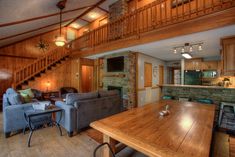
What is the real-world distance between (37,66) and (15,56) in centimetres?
166

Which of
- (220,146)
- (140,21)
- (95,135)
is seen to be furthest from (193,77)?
(95,135)

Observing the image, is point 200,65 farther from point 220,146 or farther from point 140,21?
point 220,146

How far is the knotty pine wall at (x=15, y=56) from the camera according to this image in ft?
21.8

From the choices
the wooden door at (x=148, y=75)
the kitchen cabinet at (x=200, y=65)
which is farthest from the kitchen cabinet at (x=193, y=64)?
the wooden door at (x=148, y=75)

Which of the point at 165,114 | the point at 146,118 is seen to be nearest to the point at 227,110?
the point at 165,114

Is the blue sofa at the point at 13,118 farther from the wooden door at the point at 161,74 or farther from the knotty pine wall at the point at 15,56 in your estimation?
the wooden door at the point at 161,74

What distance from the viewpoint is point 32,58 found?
7.52m

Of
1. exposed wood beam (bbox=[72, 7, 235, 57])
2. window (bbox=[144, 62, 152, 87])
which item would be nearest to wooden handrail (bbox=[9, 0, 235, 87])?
exposed wood beam (bbox=[72, 7, 235, 57])

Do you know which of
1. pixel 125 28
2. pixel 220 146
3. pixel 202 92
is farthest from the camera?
pixel 125 28

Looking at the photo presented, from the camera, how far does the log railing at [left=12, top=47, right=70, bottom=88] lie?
5.78 m

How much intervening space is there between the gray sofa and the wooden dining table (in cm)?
164

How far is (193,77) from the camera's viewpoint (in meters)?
6.84

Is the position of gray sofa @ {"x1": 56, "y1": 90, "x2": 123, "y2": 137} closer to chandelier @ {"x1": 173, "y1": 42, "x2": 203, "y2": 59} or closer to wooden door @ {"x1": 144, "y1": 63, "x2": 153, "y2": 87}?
wooden door @ {"x1": 144, "y1": 63, "x2": 153, "y2": 87}

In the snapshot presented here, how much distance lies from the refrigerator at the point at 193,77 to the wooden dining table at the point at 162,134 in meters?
5.42
